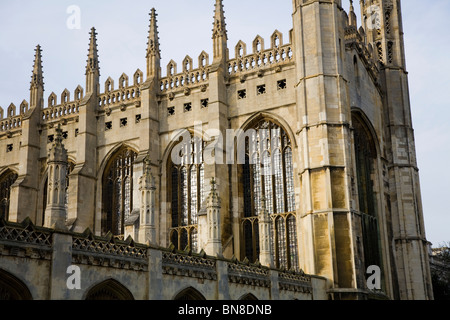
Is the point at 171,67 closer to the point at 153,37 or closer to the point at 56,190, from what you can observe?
the point at 153,37

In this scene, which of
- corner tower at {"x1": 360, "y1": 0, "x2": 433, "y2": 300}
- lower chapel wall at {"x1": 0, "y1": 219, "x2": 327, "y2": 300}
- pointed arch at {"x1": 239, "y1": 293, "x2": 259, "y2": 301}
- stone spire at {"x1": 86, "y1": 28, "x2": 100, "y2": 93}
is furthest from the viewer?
stone spire at {"x1": 86, "y1": 28, "x2": 100, "y2": 93}

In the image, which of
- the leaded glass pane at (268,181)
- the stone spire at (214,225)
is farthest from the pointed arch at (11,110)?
the stone spire at (214,225)

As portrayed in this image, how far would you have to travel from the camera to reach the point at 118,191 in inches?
1463

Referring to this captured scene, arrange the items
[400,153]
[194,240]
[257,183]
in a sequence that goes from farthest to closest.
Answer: [400,153]
[194,240]
[257,183]

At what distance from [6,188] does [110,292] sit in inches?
1088

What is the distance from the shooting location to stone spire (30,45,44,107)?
134 ft

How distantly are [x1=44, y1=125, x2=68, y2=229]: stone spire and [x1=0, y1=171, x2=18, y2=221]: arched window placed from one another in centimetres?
2693

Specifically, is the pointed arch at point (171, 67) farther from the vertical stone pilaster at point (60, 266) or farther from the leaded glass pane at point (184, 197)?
the vertical stone pilaster at point (60, 266)

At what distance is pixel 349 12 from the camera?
38.5 m

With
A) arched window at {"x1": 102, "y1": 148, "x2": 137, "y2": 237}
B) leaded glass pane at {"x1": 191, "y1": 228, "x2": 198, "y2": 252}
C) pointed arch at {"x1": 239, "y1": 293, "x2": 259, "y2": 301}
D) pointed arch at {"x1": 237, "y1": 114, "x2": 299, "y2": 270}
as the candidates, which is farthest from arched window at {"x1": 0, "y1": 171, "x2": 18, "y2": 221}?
pointed arch at {"x1": 239, "y1": 293, "x2": 259, "y2": 301}

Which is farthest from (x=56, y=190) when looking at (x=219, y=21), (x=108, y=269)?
(x=219, y=21)

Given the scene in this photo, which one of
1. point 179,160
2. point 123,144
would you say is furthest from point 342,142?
point 123,144

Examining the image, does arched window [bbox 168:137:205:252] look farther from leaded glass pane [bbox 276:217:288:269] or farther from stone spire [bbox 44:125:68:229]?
stone spire [bbox 44:125:68:229]
